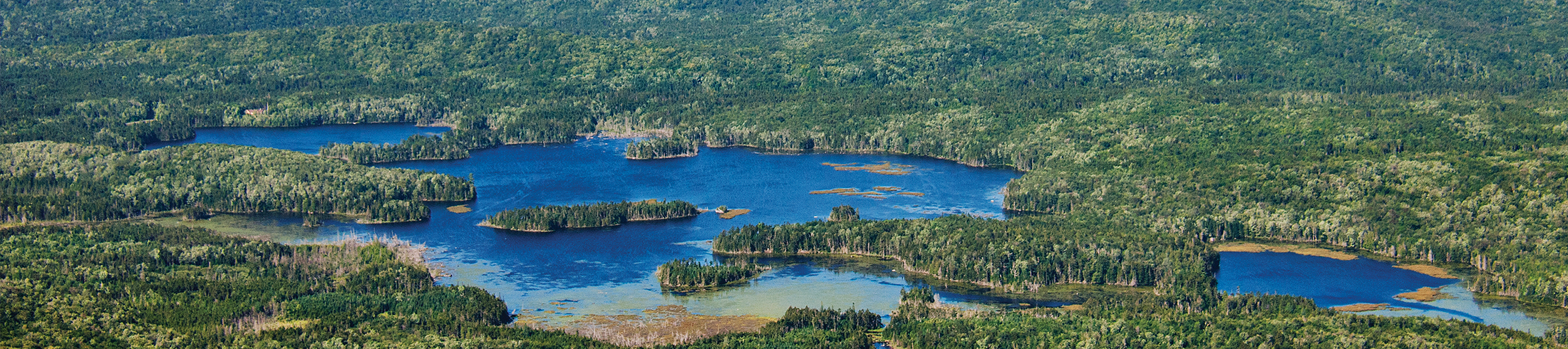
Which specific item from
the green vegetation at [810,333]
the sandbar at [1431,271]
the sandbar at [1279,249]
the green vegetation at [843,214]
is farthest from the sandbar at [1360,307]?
the green vegetation at [843,214]

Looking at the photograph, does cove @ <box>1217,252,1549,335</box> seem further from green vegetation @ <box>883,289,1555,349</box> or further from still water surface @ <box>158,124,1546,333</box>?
green vegetation @ <box>883,289,1555,349</box>

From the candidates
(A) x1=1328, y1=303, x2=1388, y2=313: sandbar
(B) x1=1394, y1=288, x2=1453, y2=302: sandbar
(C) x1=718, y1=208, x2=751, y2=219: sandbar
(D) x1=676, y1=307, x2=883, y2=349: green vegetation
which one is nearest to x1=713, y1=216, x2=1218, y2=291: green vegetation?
(A) x1=1328, y1=303, x2=1388, y2=313: sandbar

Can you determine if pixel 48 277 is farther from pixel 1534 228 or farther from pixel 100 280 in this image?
pixel 1534 228

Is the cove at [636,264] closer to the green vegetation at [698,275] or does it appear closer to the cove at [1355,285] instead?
the green vegetation at [698,275]

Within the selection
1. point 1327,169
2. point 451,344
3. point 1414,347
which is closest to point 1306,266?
point 1327,169

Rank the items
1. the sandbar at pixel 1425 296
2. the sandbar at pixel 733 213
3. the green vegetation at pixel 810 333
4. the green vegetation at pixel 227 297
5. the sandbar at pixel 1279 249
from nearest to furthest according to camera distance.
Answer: the green vegetation at pixel 227 297 → the green vegetation at pixel 810 333 → the sandbar at pixel 1425 296 → the sandbar at pixel 1279 249 → the sandbar at pixel 733 213

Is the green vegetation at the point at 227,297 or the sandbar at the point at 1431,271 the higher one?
the sandbar at the point at 1431,271

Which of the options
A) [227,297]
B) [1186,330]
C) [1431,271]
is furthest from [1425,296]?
[227,297]
